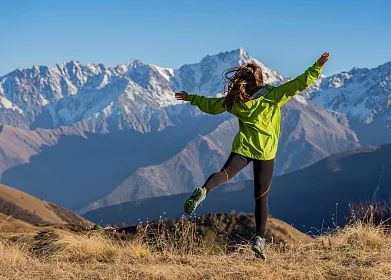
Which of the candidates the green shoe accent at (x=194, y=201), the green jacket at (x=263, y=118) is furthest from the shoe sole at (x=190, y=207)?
the green jacket at (x=263, y=118)

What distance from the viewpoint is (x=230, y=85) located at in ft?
28.6

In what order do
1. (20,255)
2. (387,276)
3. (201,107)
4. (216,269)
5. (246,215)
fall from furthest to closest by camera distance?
(246,215) → (201,107) → (20,255) → (216,269) → (387,276)

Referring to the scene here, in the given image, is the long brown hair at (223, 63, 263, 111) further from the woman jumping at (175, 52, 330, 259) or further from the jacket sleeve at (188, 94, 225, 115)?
the jacket sleeve at (188, 94, 225, 115)

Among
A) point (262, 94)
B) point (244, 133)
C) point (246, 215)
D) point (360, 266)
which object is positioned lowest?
point (246, 215)

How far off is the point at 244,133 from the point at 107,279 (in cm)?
307

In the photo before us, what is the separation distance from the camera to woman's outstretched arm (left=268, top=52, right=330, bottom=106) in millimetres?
8219

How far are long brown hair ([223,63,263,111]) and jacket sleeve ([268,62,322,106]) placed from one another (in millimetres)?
359

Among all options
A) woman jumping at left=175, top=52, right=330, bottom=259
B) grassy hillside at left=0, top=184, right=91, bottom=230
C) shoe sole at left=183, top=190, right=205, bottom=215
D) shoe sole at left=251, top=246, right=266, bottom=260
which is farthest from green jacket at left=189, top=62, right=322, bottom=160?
grassy hillside at left=0, top=184, right=91, bottom=230

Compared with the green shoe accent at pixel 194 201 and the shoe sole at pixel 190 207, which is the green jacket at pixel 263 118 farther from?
the shoe sole at pixel 190 207

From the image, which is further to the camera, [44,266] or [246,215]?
[246,215]

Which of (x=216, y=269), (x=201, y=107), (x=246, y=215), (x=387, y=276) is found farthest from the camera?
(x=246, y=215)

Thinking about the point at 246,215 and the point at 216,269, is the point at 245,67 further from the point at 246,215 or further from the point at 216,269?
the point at 246,215

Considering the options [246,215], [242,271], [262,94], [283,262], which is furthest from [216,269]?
[246,215]

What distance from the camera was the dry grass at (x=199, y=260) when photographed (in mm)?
6887
